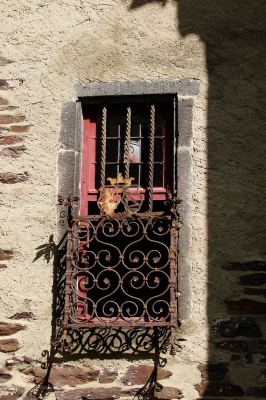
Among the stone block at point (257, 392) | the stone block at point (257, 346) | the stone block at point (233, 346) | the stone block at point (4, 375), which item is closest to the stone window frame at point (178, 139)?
the stone block at point (233, 346)

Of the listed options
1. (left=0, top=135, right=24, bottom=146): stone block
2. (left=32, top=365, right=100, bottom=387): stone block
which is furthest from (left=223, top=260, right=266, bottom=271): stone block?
(left=0, top=135, right=24, bottom=146): stone block

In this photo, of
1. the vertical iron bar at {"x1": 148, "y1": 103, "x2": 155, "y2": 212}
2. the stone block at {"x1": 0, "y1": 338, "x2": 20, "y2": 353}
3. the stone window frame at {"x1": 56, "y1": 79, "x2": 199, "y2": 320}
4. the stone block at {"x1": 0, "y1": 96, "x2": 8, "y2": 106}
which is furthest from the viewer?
the stone block at {"x1": 0, "y1": 96, "x2": 8, "y2": 106}

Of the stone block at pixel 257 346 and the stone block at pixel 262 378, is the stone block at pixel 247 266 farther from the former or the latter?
the stone block at pixel 262 378

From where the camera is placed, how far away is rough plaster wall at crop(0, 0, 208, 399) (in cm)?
444

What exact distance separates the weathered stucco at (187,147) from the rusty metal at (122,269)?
168 mm

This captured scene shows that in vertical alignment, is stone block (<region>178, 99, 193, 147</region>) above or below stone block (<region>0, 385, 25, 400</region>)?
above

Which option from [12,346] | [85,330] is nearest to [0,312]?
[12,346]

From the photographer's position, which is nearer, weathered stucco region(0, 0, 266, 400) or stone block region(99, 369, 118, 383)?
stone block region(99, 369, 118, 383)

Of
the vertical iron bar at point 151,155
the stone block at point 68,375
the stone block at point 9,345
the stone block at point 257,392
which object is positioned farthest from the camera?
the vertical iron bar at point 151,155

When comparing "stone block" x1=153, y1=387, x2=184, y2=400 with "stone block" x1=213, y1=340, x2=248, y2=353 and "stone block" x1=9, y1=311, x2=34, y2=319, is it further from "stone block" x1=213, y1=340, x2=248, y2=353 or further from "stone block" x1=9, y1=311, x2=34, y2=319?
"stone block" x1=9, y1=311, x2=34, y2=319

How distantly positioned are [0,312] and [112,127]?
1.54 metres

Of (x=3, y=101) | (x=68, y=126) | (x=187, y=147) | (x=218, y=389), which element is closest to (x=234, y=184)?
(x=187, y=147)

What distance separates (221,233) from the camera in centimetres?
443

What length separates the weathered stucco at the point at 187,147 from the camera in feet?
14.2
